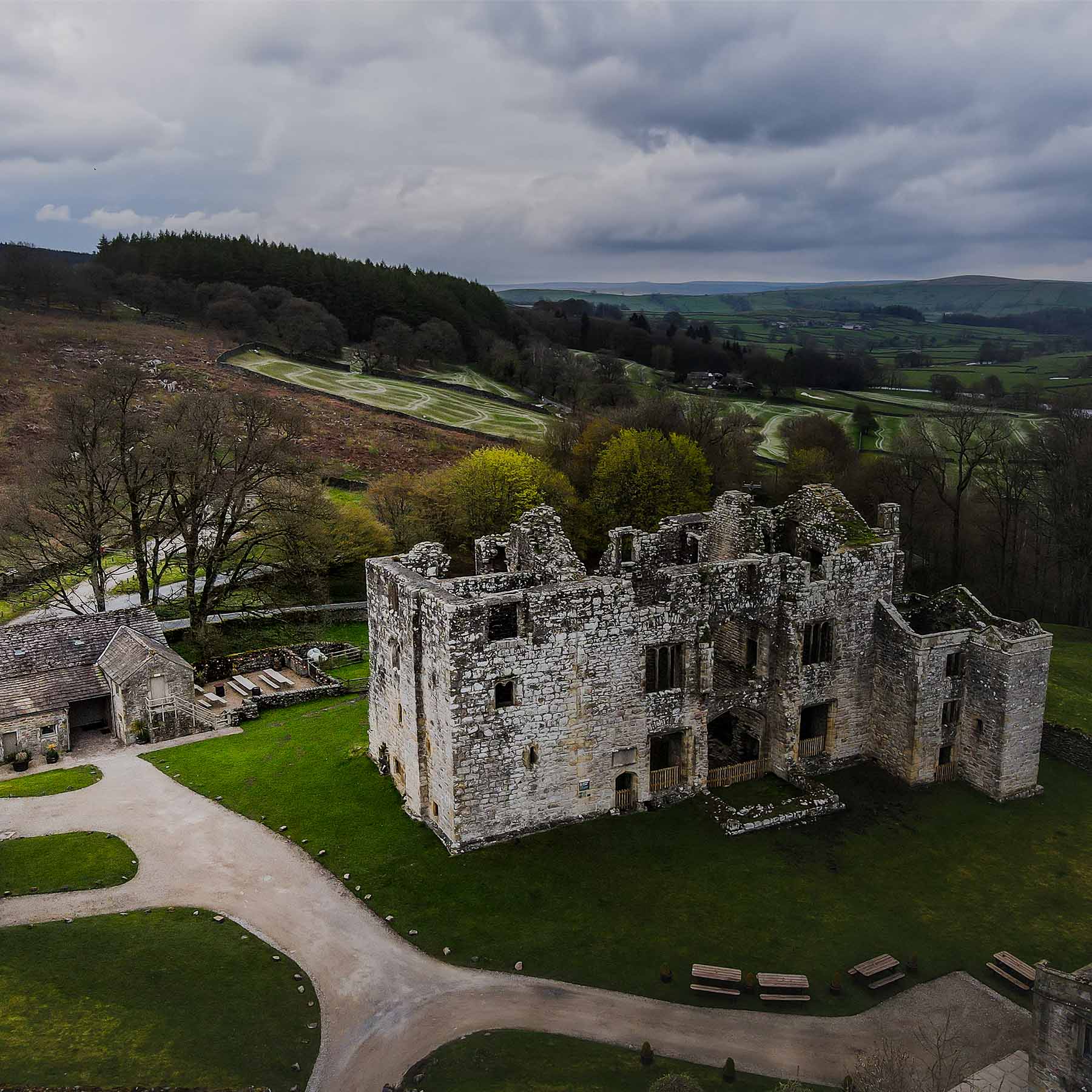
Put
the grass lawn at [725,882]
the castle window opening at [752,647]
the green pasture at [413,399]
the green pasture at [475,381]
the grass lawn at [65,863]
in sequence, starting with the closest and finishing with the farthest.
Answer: the grass lawn at [725,882], the grass lawn at [65,863], the castle window opening at [752,647], the green pasture at [413,399], the green pasture at [475,381]

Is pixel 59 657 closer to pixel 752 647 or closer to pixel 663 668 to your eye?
pixel 663 668

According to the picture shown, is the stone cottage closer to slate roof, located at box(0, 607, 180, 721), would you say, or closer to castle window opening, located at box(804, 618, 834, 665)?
slate roof, located at box(0, 607, 180, 721)

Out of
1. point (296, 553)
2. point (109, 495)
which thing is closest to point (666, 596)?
point (296, 553)

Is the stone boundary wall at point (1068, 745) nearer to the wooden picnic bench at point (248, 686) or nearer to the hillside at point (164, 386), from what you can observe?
the wooden picnic bench at point (248, 686)

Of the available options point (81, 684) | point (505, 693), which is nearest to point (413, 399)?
point (81, 684)

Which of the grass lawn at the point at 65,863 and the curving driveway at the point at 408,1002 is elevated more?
the grass lawn at the point at 65,863

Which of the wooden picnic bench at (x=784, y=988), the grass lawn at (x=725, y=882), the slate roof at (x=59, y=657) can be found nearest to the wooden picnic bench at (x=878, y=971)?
the grass lawn at (x=725, y=882)

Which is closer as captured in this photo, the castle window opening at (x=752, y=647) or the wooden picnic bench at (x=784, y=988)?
the wooden picnic bench at (x=784, y=988)
